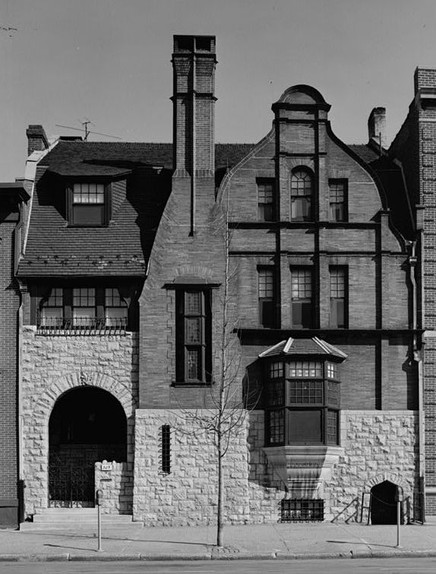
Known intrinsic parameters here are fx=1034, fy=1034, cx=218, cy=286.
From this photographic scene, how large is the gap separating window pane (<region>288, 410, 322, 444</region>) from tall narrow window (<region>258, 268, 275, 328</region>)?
3266mm

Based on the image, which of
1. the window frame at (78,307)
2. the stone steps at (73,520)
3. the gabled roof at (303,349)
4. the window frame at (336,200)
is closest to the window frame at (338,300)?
the gabled roof at (303,349)

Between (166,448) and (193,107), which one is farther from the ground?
(193,107)

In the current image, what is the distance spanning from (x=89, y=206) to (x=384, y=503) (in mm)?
14090

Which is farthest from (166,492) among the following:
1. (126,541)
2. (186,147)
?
(186,147)

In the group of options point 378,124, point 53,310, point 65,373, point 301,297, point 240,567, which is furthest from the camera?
point 378,124

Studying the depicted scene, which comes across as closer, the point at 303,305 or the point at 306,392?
the point at 306,392

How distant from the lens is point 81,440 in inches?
1395

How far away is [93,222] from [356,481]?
1240cm

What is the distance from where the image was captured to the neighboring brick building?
3303cm

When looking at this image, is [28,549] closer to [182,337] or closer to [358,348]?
[182,337]

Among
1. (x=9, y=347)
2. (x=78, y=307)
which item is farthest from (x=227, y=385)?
(x=9, y=347)

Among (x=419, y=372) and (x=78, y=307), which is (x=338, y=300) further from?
(x=78, y=307)

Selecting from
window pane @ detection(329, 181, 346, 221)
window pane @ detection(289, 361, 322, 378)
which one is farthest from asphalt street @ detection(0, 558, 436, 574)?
window pane @ detection(329, 181, 346, 221)

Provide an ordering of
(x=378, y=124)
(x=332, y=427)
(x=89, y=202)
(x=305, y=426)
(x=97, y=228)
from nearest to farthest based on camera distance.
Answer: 1. (x=305, y=426)
2. (x=332, y=427)
3. (x=97, y=228)
4. (x=89, y=202)
5. (x=378, y=124)
